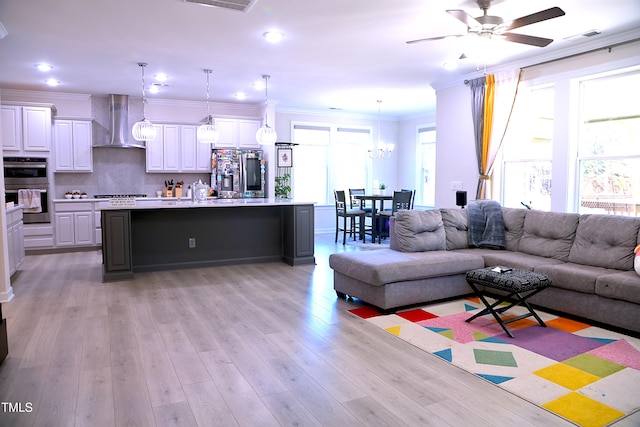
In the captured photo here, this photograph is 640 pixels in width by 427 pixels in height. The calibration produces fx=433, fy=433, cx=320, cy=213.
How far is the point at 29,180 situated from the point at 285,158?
15.0 ft

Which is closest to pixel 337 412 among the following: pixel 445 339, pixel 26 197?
pixel 445 339

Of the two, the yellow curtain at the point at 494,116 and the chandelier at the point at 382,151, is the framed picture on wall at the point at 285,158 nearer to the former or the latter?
the chandelier at the point at 382,151

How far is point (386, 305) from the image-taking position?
13.0ft

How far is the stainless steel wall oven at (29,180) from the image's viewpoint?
7031 mm

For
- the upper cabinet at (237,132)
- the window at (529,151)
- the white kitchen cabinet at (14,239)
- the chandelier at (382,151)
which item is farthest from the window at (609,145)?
the white kitchen cabinet at (14,239)

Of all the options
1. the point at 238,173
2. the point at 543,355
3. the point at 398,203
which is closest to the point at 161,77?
the point at 238,173

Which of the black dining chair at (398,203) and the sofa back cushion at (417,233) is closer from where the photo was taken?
the sofa back cushion at (417,233)

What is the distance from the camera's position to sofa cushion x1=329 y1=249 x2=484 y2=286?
3.96 m

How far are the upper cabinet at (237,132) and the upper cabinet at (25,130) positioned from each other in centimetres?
286

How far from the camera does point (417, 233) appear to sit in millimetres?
4746

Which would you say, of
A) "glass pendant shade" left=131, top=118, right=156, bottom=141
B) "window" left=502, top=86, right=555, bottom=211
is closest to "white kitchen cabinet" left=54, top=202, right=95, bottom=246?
"glass pendant shade" left=131, top=118, right=156, bottom=141

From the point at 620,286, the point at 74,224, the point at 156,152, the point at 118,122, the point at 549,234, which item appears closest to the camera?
the point at 620,286

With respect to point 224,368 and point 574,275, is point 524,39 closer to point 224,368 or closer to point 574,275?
point 574,275

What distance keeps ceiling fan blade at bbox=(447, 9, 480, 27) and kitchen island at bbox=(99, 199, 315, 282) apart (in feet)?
11.1
